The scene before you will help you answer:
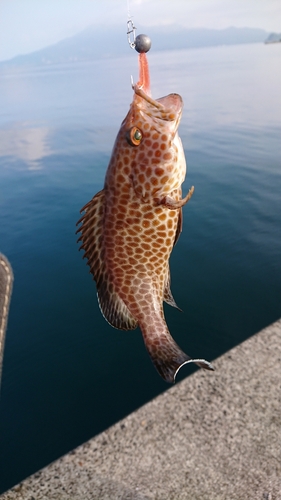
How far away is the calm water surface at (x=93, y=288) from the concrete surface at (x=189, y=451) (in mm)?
630

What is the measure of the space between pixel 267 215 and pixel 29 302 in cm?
758

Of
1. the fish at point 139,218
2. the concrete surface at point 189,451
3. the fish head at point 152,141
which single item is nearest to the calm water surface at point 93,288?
the concrete surface at point 189,451

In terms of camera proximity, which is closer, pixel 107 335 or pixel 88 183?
pixel 107 335

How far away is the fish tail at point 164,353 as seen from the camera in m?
1.79

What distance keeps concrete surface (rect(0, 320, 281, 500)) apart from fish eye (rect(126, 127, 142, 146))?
14.5 ft

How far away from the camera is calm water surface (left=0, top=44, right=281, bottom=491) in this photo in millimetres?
7113

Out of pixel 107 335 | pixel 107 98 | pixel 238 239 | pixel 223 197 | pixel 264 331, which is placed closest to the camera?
pixel 264 331

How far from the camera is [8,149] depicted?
22.8 meters

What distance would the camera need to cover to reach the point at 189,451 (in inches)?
208

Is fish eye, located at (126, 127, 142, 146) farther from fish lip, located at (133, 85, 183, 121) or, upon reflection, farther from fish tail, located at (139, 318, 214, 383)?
fish tail, located at (139, 318, 214, 383)

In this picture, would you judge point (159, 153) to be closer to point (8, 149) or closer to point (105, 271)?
point (105, 271)

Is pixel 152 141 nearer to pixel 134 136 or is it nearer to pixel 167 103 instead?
pixel 134 136

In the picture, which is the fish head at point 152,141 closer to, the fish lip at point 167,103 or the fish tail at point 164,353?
the fish lip at point 167,103

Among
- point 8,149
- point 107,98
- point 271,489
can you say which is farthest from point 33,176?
point 107,98
